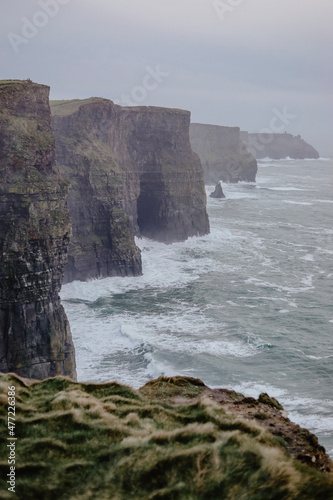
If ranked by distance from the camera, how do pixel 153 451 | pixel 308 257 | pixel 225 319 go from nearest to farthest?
pixel 153 451
pixel 225 319
pixel 308 257

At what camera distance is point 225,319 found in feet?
149

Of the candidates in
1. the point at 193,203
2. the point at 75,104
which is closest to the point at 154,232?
the point at 193,203

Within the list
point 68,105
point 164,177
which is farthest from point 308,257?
point 68,105

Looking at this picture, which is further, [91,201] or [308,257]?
[308,257]

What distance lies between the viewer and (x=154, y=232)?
254 ft

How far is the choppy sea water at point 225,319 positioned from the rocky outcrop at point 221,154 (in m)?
67.3

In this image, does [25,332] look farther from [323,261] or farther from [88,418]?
[323,261]

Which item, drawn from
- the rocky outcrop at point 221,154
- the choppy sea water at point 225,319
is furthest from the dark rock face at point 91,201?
the rocky outcrop at point 221,154

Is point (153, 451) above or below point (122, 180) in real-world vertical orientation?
below

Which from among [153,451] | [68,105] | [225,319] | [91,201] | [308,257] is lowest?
[225,319]

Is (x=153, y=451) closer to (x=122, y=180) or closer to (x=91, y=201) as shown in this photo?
(x=91, y=201)

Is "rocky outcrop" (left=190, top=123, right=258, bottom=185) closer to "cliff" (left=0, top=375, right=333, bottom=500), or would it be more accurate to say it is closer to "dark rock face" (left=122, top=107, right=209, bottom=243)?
"dark rock face" (left=122, top=107, right=209, bottom=243)

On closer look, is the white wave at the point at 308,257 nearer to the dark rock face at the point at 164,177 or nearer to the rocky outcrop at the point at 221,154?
the dark rock face at the point at 164,177

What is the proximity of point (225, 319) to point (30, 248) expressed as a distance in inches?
788
